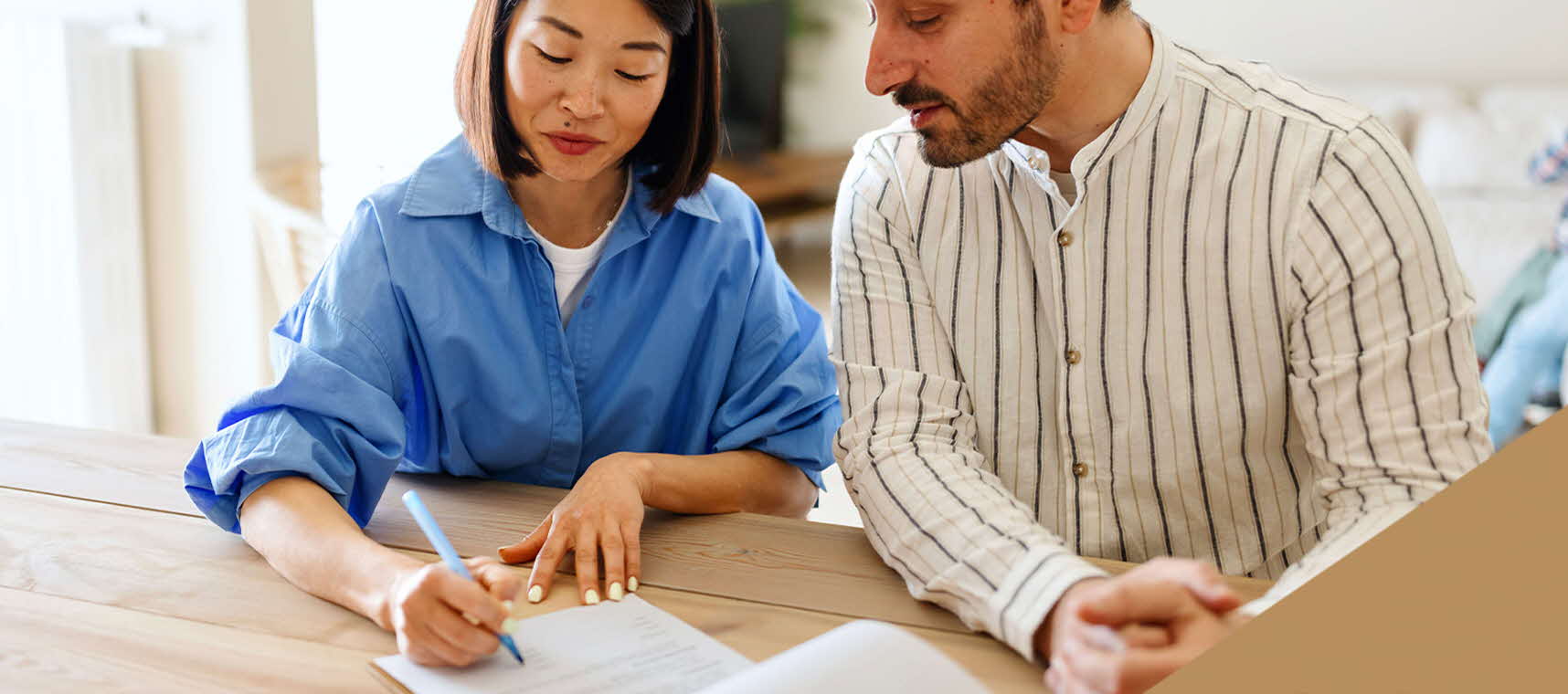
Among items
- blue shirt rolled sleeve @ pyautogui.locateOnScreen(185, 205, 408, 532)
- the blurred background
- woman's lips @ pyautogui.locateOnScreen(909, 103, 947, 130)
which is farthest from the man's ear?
the blurred background

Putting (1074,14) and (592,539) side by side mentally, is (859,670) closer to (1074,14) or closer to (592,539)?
(592,539)

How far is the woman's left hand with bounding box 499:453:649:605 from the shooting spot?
1.01m

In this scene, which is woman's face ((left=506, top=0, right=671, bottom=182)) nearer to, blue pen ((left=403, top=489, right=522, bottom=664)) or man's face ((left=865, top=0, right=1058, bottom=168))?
man's face ((left=865, top=0, right=1058, bottom=168))

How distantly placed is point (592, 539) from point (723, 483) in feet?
0.69

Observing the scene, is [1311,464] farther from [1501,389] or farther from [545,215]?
[1501,389]

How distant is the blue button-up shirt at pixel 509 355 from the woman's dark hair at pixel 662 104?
21 millimetres

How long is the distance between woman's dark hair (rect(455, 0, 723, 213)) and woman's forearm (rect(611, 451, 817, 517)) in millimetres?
276

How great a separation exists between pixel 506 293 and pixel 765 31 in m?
3.53

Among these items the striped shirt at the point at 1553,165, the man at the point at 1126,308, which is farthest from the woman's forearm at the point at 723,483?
the striped shirt at the point at 1553,165

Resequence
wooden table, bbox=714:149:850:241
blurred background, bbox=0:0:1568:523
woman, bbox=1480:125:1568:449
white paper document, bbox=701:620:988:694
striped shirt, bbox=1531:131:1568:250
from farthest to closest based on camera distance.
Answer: wooden table, bbox=714:149:850:241, striped shirt, bbox=1531:131:1568:250, woman, bbox=1480:125:1568:449, blurred background, bbox=0:0:1568:523, white paper document, bbox=701:620:988:694

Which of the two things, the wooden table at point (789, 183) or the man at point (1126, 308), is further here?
the wooden table at point (789, 183)

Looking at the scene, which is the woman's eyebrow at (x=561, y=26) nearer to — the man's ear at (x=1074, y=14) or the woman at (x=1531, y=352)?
the man's ear at (x=1074, y=14)

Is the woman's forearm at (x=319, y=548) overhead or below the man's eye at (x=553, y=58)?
below

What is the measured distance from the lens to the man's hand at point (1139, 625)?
27.2 inches
